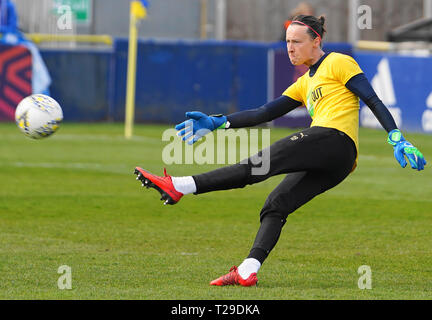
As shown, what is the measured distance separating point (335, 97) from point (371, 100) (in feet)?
0.95

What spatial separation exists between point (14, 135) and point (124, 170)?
6834mm

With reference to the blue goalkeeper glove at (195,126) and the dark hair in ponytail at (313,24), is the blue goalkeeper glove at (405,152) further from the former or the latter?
the blue goalkeeper glove at (195,126)

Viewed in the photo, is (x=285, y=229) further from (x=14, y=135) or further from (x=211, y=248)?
(x=14, y=135)

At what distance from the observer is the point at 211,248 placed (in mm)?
8805

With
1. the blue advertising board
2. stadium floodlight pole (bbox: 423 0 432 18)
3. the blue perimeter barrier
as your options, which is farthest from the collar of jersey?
stadium floodlight pole (bbox: 423 0 432 18)

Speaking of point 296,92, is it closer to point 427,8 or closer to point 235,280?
point 235,280

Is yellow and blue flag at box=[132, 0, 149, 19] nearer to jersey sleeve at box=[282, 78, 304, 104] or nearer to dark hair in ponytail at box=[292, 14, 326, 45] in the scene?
jersey sleeve at box=[282, 78, 304, 104]

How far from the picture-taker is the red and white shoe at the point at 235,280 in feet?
22.2

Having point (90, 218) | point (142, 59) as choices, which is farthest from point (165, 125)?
point (90, 218)

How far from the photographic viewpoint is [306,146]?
21.8 ft

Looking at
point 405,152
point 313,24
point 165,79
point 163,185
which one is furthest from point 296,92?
point 165,79

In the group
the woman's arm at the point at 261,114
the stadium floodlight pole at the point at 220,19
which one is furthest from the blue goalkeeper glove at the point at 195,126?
the stadium floodlight pole at the point at 220,19

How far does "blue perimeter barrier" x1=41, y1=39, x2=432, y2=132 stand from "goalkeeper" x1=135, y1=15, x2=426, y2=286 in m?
18.1

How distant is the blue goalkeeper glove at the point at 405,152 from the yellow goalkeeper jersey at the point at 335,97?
0.33m
